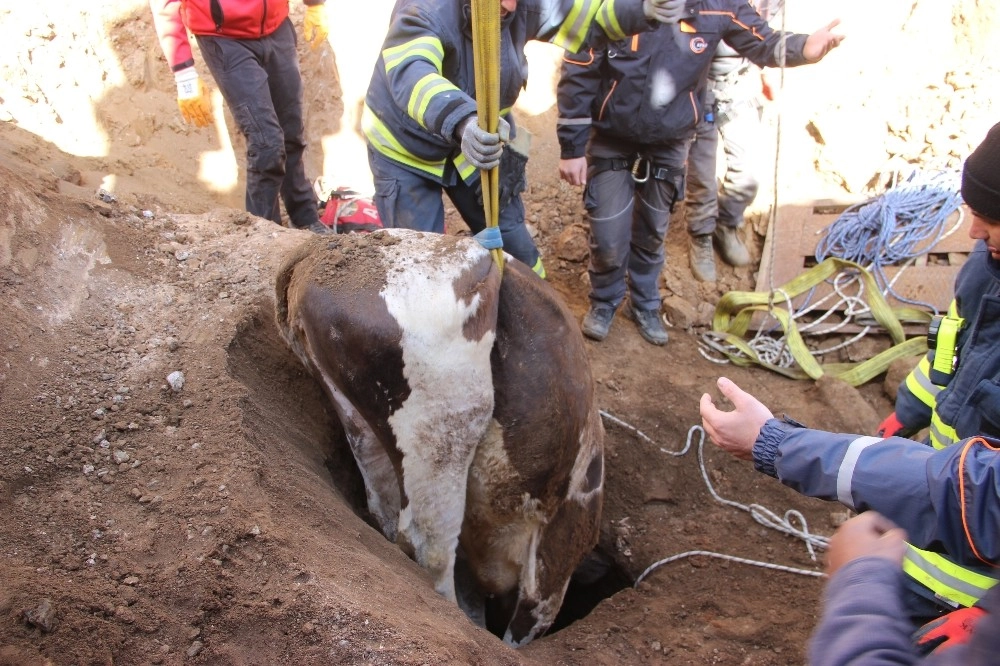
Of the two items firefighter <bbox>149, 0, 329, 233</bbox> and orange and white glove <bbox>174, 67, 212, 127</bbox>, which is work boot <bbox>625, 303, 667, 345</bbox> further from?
orange and white glove <bbox>174, 67, 212, 127</bbox>

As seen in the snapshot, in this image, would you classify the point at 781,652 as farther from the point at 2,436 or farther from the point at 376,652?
the point at 2,436

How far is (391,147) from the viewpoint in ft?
9.62

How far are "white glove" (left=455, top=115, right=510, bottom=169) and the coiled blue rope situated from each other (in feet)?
11.1

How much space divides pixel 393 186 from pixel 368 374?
4.14ft

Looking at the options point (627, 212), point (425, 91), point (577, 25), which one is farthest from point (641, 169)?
point (425, 91)

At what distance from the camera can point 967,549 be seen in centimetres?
131

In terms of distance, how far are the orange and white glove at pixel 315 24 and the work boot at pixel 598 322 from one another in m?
2.61

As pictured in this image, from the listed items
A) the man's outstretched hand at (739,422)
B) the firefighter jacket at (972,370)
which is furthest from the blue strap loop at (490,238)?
the firefighter jacket at (972,370)

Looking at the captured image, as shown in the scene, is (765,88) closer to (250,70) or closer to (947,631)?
(250,70)

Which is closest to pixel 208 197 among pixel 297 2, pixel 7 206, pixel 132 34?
pixel 132 34

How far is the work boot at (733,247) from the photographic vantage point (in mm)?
5082

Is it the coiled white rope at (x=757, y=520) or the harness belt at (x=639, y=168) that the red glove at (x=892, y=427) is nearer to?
the coiled white rope at (x=757, y=520)

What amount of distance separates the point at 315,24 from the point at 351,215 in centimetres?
132

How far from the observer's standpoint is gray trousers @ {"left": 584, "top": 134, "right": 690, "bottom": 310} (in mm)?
4051
